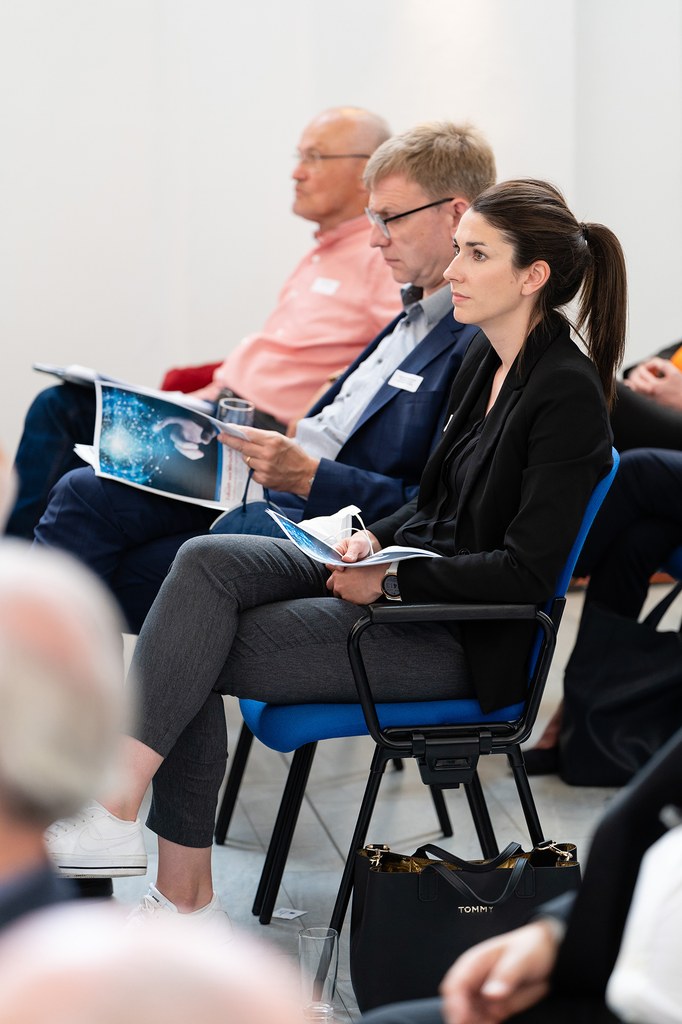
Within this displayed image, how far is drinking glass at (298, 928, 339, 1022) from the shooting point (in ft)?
6.13

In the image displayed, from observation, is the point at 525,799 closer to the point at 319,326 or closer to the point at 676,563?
the point at 676,563

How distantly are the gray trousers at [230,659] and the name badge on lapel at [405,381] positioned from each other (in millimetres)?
610

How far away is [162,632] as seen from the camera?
6.90 feet

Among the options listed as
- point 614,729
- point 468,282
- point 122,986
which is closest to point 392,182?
point 468,282

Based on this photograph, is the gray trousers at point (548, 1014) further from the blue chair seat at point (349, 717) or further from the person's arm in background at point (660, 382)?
the person's arm in background at point (660, 382)

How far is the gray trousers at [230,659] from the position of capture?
209 cm

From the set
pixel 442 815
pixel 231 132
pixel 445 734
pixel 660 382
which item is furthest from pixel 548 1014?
pixel 231 132

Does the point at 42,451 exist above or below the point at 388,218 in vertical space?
below

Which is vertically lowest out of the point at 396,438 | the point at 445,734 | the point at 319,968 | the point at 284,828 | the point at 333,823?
the point at 333,823

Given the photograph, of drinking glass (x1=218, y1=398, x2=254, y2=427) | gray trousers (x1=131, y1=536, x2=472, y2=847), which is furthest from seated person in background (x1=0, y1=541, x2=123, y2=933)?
drinking glass (x1=218, y1=398, x2=254, y2=427)

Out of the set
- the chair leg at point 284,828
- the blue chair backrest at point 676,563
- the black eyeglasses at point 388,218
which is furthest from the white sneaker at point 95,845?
the blue chair backrest at point 676,563

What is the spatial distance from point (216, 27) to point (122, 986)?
16.4ft

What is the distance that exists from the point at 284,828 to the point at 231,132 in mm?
3462

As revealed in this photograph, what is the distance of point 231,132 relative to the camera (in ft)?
16.7
